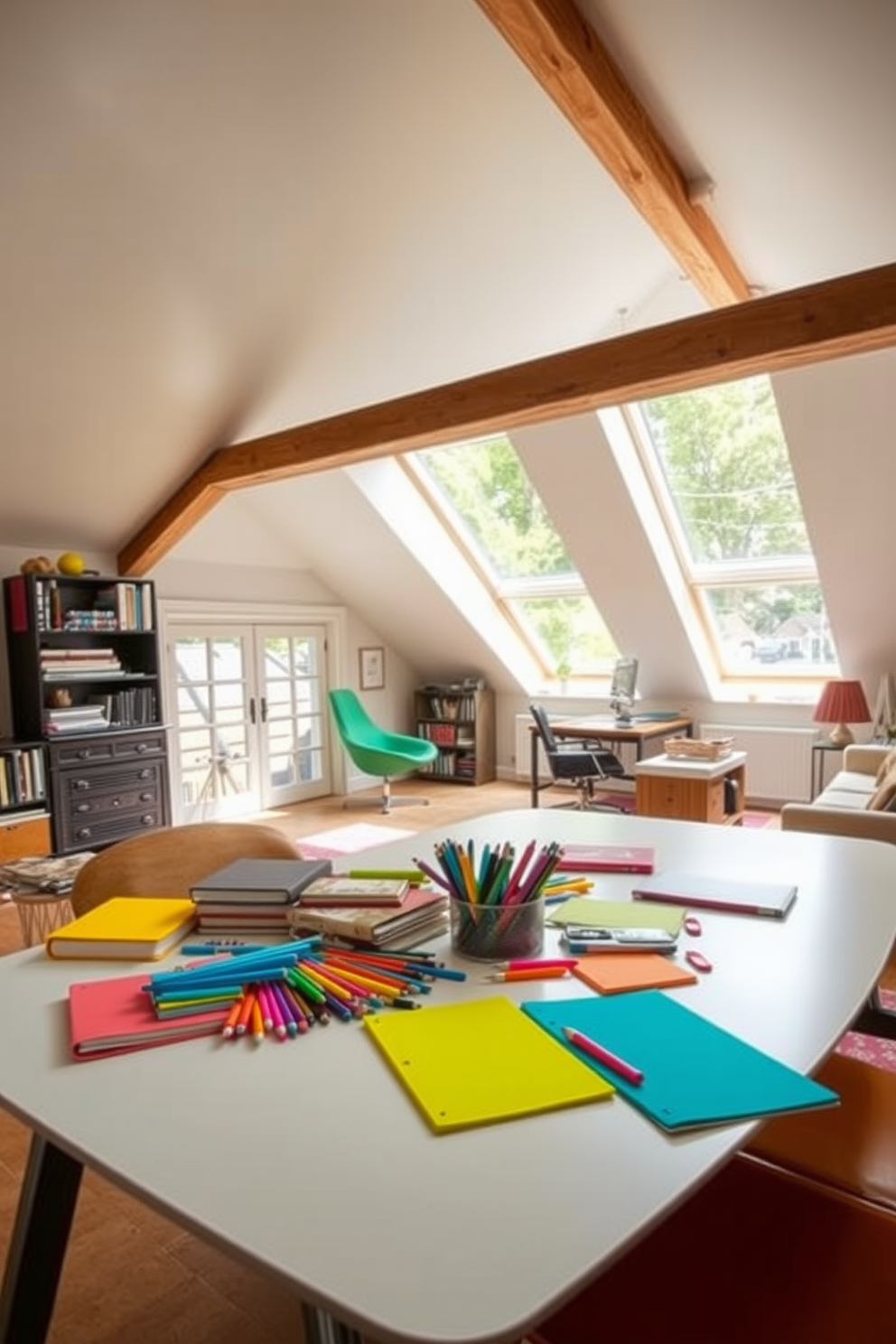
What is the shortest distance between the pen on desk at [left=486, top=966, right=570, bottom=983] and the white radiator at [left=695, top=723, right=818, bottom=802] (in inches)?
185

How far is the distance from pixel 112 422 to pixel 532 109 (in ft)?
7.67

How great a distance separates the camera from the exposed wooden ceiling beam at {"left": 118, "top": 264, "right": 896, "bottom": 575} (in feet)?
8.66

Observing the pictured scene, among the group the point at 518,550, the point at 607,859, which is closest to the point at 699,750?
the point at 518,550

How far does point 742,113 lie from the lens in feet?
8.26

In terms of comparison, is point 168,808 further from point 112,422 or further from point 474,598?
point 474,598

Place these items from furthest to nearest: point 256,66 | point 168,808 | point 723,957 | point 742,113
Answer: point 168,808, point 742,113, point 256,66, point 723,957

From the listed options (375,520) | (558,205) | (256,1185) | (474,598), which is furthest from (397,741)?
(256,1185)

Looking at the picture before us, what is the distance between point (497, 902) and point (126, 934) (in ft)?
1.87

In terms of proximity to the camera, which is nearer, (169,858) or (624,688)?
(169,858)

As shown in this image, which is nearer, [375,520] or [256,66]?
[256,66]

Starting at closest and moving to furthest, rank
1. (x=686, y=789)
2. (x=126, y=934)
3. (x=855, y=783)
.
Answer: (x=126, y=934) → (x=855, y=783) → (x=686, y=789)

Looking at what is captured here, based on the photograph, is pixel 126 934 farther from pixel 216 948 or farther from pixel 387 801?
pixel 387 801

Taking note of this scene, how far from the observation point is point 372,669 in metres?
6.79

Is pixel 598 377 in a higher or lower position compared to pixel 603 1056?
higher
